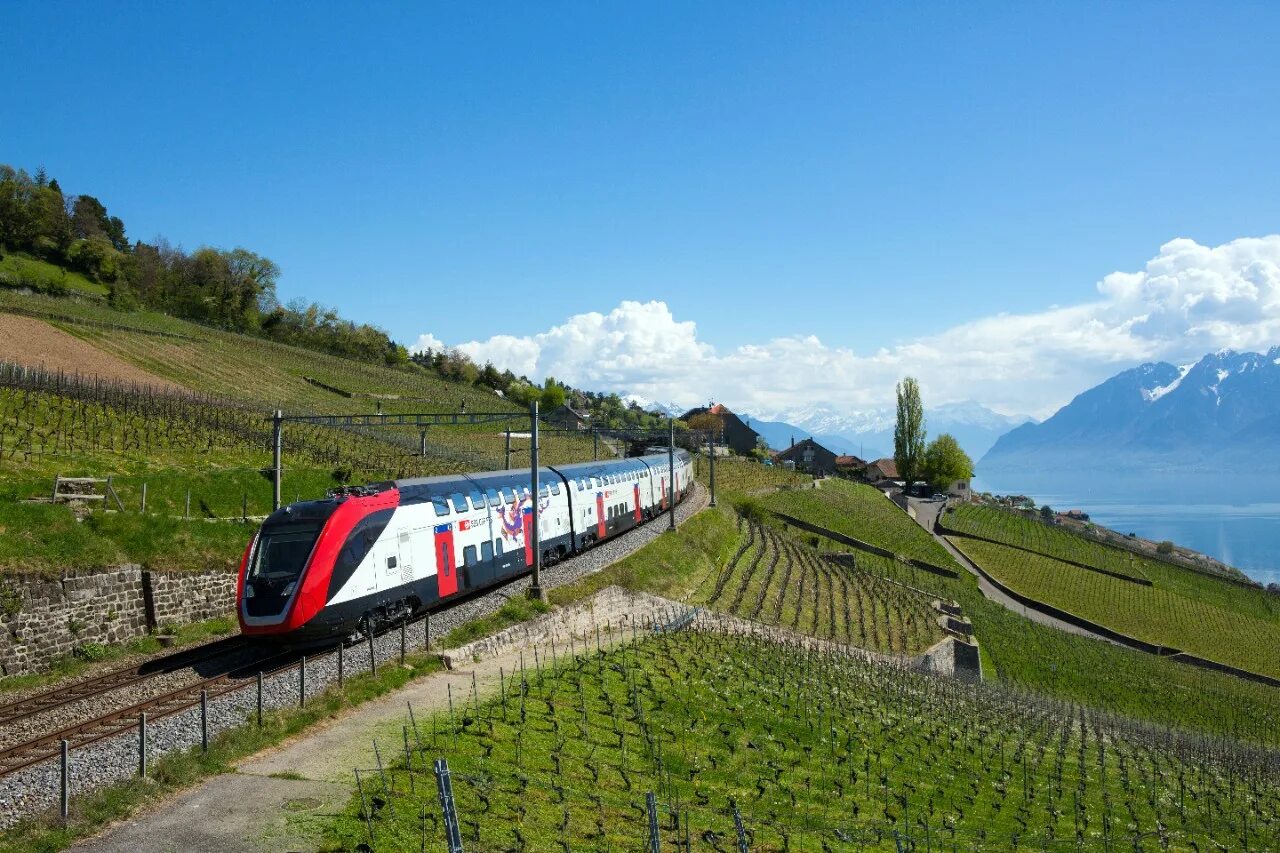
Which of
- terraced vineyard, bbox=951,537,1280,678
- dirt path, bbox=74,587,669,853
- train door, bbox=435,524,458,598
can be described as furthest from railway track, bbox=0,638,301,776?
terraced vineyard, bbox=951,537,1280,678

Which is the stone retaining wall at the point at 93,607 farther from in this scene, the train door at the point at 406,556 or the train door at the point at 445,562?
the train door at the point at 406,556

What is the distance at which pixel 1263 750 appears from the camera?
117ft

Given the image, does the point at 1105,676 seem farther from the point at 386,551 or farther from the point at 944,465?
the point at 944,465

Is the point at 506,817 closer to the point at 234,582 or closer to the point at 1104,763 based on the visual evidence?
the point at 234,582

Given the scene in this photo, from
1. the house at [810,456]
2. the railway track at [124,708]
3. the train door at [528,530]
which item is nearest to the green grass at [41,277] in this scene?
the train door at [528,530]

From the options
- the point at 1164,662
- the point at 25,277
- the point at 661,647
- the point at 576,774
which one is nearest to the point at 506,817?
the point at 576,774

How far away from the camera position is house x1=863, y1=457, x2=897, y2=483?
136m

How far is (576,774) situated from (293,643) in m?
8.19

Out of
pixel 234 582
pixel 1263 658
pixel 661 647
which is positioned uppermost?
pixel 234 582

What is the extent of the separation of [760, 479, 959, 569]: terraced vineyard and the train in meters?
43.9

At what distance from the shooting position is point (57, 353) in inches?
2179

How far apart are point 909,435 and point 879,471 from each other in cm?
1001

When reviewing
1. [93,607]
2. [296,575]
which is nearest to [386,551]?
[296,575]

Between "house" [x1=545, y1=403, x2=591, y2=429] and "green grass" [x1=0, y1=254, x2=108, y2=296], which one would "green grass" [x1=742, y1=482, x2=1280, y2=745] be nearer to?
"house" [x1=545, y1=403, x2=591, y2=429]
